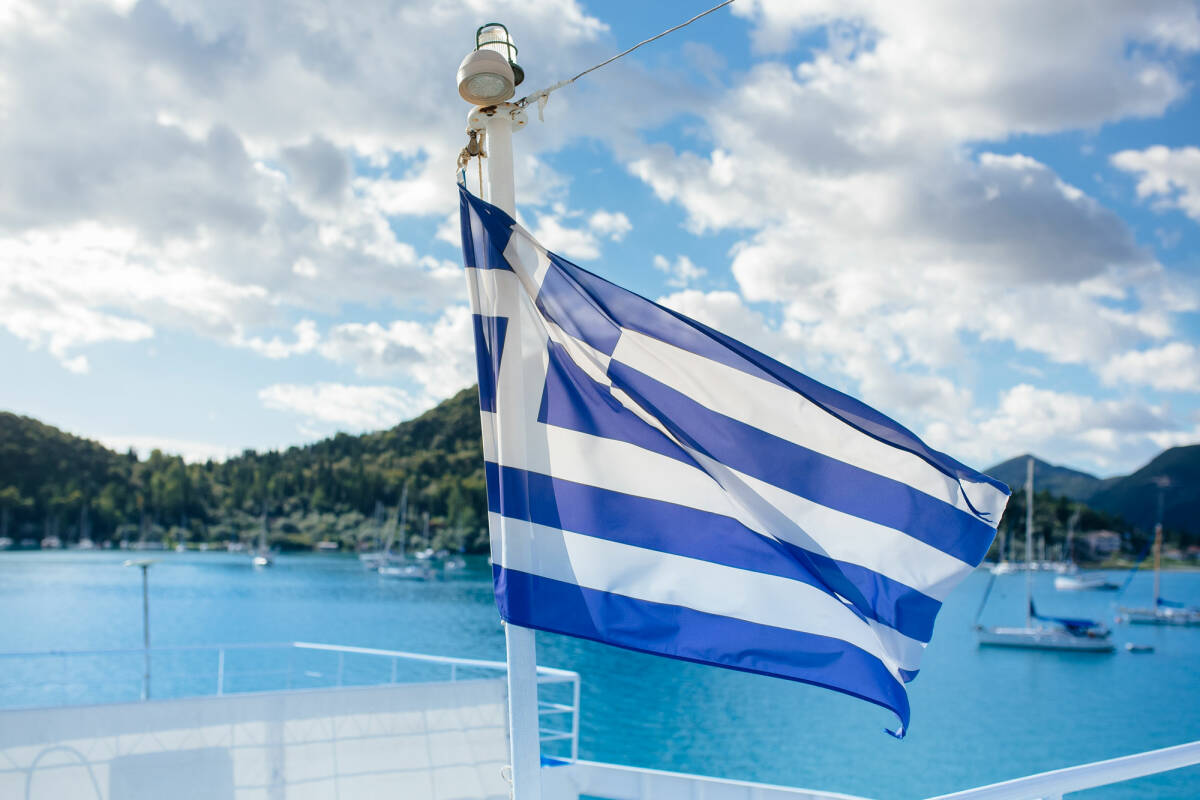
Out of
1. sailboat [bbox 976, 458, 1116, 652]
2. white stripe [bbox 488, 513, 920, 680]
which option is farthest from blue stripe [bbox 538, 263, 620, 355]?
sailboat [bbox 976, 458, 1116, 652]

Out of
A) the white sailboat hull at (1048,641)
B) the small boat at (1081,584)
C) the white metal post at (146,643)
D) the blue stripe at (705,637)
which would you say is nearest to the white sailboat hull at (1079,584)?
the small boat at (1081,584)

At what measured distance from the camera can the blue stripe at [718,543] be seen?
10.5ft

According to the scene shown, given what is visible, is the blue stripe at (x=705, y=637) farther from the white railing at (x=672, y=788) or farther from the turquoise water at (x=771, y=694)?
the turquoise water at (x=771, y=694)

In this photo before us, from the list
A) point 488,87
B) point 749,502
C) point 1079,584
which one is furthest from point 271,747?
point 1079,584

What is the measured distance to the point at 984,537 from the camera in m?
3.25

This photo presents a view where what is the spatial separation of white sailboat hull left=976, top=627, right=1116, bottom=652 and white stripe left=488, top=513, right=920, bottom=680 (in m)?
48.0

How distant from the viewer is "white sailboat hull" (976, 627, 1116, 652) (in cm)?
4412

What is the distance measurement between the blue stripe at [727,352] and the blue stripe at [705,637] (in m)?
0.79

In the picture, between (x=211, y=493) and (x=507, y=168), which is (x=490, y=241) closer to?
(x=507, y=168)

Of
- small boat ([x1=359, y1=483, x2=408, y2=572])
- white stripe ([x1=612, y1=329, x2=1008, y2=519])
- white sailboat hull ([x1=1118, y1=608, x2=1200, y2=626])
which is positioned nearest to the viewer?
white stripe ([x1=612, y1=329, x2=1008, y2=519])

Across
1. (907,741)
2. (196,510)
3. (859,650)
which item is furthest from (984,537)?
(196,510)

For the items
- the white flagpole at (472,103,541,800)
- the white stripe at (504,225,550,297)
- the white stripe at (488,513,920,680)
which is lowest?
the white flagpole at (472,103,541,800)

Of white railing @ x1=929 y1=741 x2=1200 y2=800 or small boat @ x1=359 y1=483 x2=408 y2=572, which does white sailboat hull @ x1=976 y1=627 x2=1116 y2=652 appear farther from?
small boat @ x1=359 y1=483 x2=408 y2=572

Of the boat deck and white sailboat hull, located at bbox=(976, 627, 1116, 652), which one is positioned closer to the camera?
the boat deck
